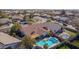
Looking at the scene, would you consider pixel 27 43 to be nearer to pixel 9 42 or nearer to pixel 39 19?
pixel 9 42

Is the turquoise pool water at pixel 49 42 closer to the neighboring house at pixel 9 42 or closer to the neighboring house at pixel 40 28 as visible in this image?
the neighboring house at pixel 40 28

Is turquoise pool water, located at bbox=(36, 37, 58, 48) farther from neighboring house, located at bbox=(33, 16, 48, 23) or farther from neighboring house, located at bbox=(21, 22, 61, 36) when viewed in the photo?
neighboring house, located at bbox=(33, 16, 48, 23)

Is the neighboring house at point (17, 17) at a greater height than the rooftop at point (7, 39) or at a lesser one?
greater

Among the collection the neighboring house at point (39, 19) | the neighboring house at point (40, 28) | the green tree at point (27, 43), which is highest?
the neighboring house at point (39, 19)

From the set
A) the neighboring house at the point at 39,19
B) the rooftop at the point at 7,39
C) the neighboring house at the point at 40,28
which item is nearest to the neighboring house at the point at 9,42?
the rooftop at the point at 7,39

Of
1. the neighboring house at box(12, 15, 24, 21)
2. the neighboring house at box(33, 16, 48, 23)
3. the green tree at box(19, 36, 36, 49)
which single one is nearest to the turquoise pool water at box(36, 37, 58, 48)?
the green tree at box(19, 36, 36, 49)

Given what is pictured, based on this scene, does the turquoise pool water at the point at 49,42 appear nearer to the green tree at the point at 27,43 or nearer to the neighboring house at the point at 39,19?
the green tree at the point at 27,43

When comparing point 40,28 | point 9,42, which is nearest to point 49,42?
point 40,28

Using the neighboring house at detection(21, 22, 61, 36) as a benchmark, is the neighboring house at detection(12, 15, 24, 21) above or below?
above
